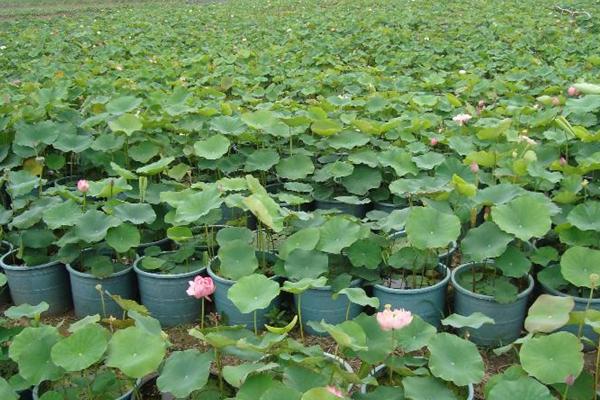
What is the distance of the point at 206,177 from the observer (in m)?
3.47

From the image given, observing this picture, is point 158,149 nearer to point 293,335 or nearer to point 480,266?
point 293,335

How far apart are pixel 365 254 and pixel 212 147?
124cm

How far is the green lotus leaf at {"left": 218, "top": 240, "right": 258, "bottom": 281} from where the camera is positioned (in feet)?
7.85

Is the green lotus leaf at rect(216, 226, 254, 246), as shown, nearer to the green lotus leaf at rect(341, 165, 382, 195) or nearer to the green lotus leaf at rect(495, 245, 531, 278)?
the green lotus leaf at rect(341, 165, 382, 195)

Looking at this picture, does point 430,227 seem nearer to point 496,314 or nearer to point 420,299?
point 420,299

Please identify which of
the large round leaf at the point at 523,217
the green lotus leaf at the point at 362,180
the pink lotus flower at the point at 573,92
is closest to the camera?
the large round leaf at the point at 523,217

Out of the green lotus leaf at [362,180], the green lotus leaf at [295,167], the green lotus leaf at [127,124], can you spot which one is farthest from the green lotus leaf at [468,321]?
the green lotus leaf at [127,124]

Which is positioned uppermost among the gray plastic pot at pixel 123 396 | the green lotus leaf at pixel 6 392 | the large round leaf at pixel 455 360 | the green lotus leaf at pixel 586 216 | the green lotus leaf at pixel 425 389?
the green lotus leaf at pixel 586 216

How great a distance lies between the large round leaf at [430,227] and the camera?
7.31 ft

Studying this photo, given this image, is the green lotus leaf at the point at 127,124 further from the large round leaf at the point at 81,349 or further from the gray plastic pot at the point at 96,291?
the large round leaf at the point at 81,349

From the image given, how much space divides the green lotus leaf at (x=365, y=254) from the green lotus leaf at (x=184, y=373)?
0.77m

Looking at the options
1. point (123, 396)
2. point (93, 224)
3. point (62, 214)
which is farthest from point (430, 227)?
point (62, 214)

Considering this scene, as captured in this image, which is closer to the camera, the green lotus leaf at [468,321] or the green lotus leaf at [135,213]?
the green lotus leaf at [468,321]

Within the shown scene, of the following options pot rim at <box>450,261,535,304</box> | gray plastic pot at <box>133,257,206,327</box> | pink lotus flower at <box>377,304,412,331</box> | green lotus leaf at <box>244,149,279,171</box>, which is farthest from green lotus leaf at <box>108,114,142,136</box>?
pink lotus flower at <box>377,304,412,331</box>
